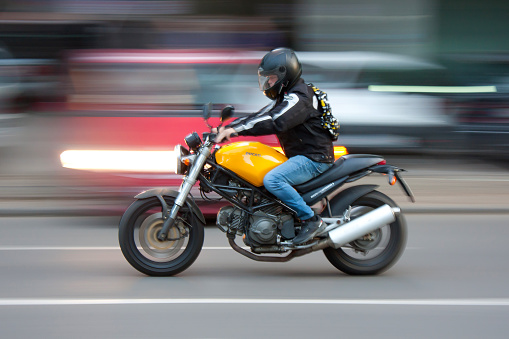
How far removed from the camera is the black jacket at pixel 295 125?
18.3 feet

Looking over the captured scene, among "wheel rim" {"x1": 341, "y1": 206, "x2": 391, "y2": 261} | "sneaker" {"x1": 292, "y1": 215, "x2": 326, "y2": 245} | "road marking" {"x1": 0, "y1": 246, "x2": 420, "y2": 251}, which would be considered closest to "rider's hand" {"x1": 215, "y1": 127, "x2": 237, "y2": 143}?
"sneaker" {"x1": 292, "y1": 215, "x2": 326, "y2": 245}

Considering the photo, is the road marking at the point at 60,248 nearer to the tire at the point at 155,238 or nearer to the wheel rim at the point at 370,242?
the tire at the point at 155,238

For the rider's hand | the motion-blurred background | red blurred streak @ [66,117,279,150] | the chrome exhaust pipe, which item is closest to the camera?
the rider's hand

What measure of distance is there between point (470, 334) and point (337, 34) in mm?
9941

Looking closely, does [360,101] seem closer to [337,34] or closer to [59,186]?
[337,34]

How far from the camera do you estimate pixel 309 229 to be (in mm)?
5695

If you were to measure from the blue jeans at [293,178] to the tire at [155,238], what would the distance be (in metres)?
0.64

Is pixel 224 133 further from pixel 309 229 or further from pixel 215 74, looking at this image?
pixel 215 74

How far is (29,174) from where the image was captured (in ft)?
36.1

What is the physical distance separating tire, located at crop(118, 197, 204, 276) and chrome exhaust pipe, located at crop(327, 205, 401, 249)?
100 centimetres

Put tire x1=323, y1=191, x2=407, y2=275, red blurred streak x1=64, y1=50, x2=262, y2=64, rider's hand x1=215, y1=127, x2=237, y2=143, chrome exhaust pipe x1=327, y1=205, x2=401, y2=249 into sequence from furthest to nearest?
1. red blurred streak x1=64, y1=50, x2=262, y2=64
2. tire x1=323, y1=191, x2=407, y2=275
3. chrome exhaust pipe x1=327, y1=205, x2=401, y2=249
4. rider's hand x1=215, y1=127, x2=237, y2=143

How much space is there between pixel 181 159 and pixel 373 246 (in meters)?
1.59

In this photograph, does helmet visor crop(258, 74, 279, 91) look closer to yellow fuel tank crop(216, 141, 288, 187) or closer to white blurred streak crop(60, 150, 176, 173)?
yellow fuel tank crop(216, 141, 288, 187)

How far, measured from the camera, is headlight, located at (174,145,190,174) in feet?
18.8
